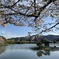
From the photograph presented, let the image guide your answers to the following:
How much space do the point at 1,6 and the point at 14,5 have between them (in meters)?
0.52

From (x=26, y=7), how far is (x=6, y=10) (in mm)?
822

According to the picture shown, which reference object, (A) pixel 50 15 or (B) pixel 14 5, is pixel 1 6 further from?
(A) pixel 50 15

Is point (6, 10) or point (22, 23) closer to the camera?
point (6, 10)

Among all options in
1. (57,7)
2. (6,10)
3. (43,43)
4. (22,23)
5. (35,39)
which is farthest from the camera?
(22,23)

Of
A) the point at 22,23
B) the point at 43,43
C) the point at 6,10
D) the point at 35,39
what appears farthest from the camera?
the point at 22,23

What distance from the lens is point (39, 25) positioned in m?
9.15

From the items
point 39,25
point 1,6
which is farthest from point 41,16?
point 1,6

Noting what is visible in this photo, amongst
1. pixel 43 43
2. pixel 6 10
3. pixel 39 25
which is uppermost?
pixel 6 10

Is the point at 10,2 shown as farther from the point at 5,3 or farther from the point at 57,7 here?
the point at 57,7

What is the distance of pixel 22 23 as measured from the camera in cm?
959

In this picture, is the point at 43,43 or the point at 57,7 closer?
the point at 43,43

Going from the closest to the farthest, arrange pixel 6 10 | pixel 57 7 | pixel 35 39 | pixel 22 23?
pixel 35 39
pixel 57 7
pixel 6 10
pixel 22 23

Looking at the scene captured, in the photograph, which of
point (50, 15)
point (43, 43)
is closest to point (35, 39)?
point (43, 43)

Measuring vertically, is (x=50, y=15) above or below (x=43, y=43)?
above
